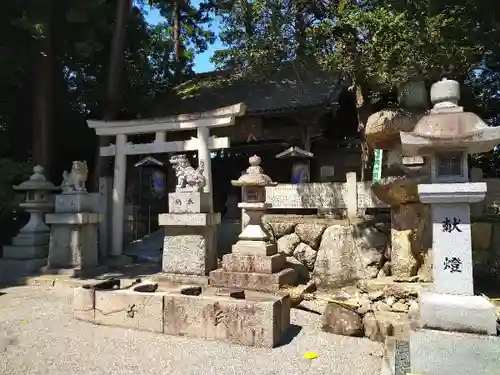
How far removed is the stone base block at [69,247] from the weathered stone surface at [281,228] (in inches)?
185

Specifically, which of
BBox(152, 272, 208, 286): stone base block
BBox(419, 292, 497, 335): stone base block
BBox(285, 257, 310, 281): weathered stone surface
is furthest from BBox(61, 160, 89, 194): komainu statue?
BBox(419, 292, 497, 335): stone base block

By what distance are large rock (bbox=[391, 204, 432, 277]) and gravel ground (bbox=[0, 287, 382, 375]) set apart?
8.16 feet

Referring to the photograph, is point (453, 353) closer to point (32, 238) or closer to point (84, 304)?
point (84, 304)

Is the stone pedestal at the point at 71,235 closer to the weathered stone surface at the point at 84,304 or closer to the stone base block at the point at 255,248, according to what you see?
the weathered stone surface at the point at 84,304

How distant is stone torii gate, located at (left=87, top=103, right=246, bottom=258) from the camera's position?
1074 cm

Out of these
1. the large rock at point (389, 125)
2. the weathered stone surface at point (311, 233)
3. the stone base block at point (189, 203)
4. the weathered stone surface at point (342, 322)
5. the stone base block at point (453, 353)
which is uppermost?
the large rock at point (389, 125)

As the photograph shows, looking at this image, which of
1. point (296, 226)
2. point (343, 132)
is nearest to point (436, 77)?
point (296, 226)

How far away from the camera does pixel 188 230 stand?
8.90 meters

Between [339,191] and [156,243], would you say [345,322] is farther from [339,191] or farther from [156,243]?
[156,243]

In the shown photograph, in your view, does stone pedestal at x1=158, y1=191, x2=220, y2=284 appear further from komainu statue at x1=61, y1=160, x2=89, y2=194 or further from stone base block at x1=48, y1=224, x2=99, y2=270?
komainu statue at x1=61, y1=160, x2=89, y2=194

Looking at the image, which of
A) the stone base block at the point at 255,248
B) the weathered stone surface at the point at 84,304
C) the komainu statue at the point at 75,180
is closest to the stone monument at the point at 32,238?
the komainu statue at the point at 75,180

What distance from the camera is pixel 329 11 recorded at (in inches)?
407

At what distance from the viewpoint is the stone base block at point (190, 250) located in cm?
880

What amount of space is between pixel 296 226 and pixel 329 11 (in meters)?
5.60
